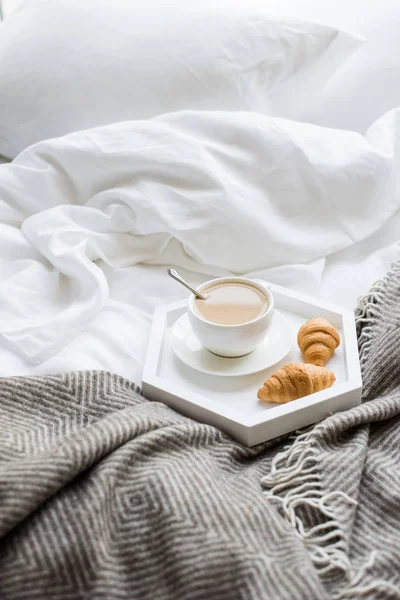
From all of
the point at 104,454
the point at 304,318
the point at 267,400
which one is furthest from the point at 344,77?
the point at 104,454

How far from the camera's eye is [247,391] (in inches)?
26.5

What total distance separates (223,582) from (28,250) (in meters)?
0.57

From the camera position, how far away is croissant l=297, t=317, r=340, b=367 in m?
0.70

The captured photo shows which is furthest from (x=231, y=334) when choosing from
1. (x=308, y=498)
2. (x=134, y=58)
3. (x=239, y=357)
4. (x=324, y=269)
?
(x=134, y=58)

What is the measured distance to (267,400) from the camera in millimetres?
649

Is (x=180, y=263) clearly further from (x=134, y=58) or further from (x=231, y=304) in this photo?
(x=134, y=58)

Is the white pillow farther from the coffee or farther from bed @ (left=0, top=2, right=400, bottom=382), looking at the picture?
the coffee

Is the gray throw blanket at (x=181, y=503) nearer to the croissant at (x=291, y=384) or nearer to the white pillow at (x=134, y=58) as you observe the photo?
the croissant at (x=291, y=384)

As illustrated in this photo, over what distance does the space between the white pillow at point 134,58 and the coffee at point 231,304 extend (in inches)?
16.7

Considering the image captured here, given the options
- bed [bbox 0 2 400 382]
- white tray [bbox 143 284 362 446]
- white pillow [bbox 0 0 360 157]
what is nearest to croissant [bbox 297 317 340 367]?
white tray [bbox 143 284 362 446]

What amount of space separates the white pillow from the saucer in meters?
0.45

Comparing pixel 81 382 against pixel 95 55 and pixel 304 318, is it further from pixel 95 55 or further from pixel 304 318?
pixel 95 55

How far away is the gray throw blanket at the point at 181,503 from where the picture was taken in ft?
1.56

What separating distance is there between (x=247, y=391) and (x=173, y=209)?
305 mm
